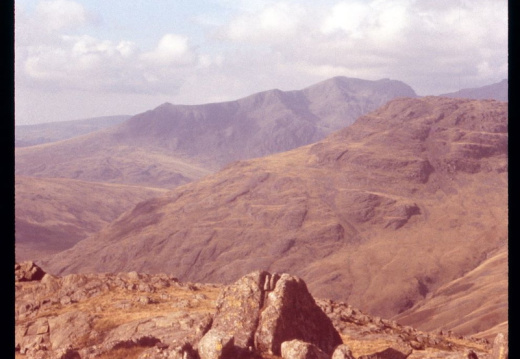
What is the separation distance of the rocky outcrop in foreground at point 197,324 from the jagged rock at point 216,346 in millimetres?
28

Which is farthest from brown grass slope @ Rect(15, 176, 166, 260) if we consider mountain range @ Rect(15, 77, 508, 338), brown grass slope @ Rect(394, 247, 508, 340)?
brown grass slope @ Rect(394, 247, 508, 340)

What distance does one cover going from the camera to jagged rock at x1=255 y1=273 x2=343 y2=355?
15.6 metres

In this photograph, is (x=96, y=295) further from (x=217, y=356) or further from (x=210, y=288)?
(x=217, y=356)

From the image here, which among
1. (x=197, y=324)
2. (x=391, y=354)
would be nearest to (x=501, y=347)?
(x=391, y=354)

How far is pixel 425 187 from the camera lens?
449 ft

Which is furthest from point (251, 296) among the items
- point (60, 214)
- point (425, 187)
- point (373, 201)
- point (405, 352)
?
point (60, 214)

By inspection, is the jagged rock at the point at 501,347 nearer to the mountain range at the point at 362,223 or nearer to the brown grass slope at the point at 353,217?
the mountain range at the point at 362,223

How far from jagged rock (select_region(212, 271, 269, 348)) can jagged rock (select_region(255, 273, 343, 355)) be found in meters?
0.34

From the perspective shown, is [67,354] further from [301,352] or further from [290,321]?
[301,352]

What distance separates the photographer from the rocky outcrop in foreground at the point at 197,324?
14.8m

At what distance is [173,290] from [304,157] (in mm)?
132826

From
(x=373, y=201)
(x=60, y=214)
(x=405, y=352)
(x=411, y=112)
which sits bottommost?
(x=60, y=214)

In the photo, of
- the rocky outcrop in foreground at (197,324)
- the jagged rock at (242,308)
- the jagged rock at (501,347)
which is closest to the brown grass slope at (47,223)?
the rocky outcrop in foreground at (197,324)

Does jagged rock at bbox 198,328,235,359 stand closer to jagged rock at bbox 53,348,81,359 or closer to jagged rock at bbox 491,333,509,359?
jagged rock at bbox 53,348,81,359
